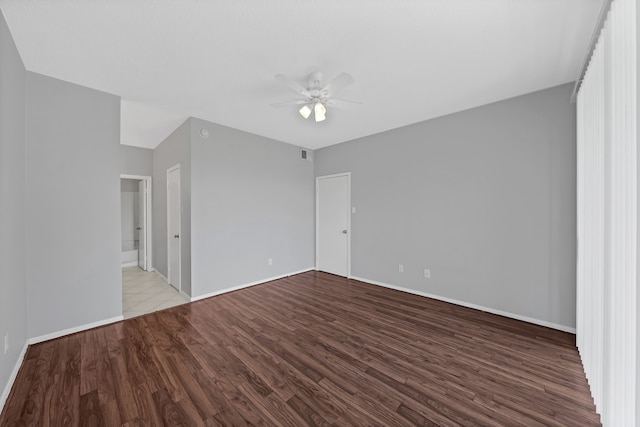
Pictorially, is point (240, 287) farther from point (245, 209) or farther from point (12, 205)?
point (12, 205)

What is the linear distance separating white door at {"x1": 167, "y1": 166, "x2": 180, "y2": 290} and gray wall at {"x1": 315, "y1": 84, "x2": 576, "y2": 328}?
321cm

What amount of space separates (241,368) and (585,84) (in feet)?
12.2

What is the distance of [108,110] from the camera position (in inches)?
108

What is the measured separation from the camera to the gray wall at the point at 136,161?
191 inches

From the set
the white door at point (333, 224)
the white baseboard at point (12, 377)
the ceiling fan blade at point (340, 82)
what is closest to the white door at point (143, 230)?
the white baseboard at point (12, 377)

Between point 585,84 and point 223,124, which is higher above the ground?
point 223,124

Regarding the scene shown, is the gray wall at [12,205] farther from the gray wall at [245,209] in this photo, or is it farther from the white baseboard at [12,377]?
the gray wall at [245,209]

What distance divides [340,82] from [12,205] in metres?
2.88

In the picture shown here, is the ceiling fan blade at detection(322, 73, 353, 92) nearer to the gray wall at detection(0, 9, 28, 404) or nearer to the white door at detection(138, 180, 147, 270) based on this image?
the gray wall at detection(0, 9, 28, 404)

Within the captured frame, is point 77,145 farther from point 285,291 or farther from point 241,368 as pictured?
point 285,291

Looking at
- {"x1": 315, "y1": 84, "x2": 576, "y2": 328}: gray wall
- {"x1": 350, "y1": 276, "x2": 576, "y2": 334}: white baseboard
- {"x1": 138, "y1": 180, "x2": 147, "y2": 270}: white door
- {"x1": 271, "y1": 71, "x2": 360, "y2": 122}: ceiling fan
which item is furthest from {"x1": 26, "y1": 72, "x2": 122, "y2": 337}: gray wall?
Result: {"x1": 350, "y1": 276, "x2": 576, "y2": 334}: white baseboard

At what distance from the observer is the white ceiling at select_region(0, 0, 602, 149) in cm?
161

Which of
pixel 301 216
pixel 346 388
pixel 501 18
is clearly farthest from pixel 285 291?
pixel 501 18

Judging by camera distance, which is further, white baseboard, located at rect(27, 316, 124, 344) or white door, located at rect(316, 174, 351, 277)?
white door, located at rect(316, 174, 351, 277)
